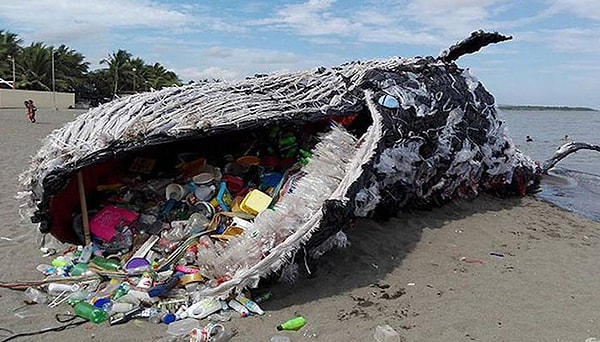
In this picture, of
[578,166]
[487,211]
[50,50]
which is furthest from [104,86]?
[487,211]

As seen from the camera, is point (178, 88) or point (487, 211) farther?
point (487, 211)

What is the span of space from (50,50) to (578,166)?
4188 centimetres

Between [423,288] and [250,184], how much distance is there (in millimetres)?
2010

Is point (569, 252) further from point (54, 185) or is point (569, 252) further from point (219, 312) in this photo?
point (54, 185)

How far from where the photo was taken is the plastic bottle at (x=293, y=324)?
154 inches

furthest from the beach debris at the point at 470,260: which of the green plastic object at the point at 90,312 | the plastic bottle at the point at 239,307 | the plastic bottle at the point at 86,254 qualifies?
the plastic bottle at the point at 86,254

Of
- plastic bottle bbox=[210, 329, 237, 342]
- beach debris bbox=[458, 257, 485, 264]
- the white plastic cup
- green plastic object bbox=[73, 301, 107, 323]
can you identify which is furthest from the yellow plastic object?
beach debris bbox=[458, 257, 485, 264]

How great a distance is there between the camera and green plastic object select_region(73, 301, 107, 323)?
3.98 metres

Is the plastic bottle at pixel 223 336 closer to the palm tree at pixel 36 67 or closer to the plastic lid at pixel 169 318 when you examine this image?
the plastic lid at pixel 169 318

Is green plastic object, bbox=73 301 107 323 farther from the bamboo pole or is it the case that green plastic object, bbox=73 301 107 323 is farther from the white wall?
the white wall

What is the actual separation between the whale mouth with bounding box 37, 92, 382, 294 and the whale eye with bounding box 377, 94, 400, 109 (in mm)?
185

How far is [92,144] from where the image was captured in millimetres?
4289

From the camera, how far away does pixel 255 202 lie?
5.02 m

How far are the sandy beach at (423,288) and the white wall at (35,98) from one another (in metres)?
37.5
